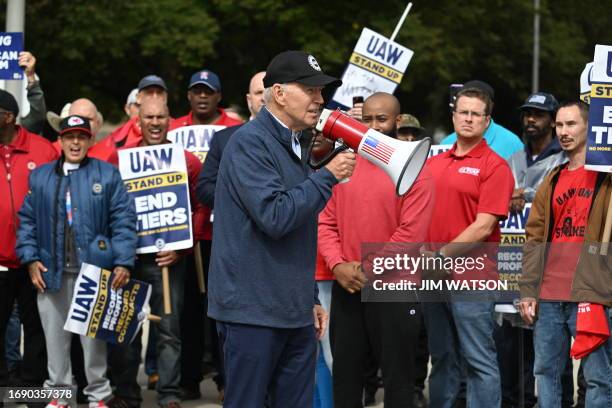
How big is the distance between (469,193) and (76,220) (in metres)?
2.79

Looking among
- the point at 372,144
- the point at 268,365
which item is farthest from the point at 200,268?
the point at 372,144

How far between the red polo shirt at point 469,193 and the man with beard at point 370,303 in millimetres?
313

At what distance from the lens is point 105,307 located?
8789 millimetres

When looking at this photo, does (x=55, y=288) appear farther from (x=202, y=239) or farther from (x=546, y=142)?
(x=546, y=142)

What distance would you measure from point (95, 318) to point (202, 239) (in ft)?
4.46

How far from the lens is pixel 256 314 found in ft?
18.9

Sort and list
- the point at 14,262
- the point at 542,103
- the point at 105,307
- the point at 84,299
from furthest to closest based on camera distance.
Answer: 1. the point at 542,103
2. the point at 14,262
3. the point at 105,307
4. the point at 84,299

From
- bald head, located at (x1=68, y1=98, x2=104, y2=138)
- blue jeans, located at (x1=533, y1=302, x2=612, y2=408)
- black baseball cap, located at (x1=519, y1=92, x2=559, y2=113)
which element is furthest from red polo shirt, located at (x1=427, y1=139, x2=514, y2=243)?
bald head, located at (x1=68, y1=98, x2=104, y2=138)

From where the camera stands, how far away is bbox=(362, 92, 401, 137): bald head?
808 cm

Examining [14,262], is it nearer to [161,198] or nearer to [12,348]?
[161,198]

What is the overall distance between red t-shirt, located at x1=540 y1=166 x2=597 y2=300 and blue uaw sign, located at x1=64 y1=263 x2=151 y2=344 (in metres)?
3.02

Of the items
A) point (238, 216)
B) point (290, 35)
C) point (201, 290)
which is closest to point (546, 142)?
point (201, 290)

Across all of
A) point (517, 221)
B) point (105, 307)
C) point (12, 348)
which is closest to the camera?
point (105, 307)

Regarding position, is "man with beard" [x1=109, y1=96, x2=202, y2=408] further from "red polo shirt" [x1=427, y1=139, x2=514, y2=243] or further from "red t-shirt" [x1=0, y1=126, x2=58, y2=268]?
"red polo shirt" [x1=427, y1=139, x2=514, y2=243]
